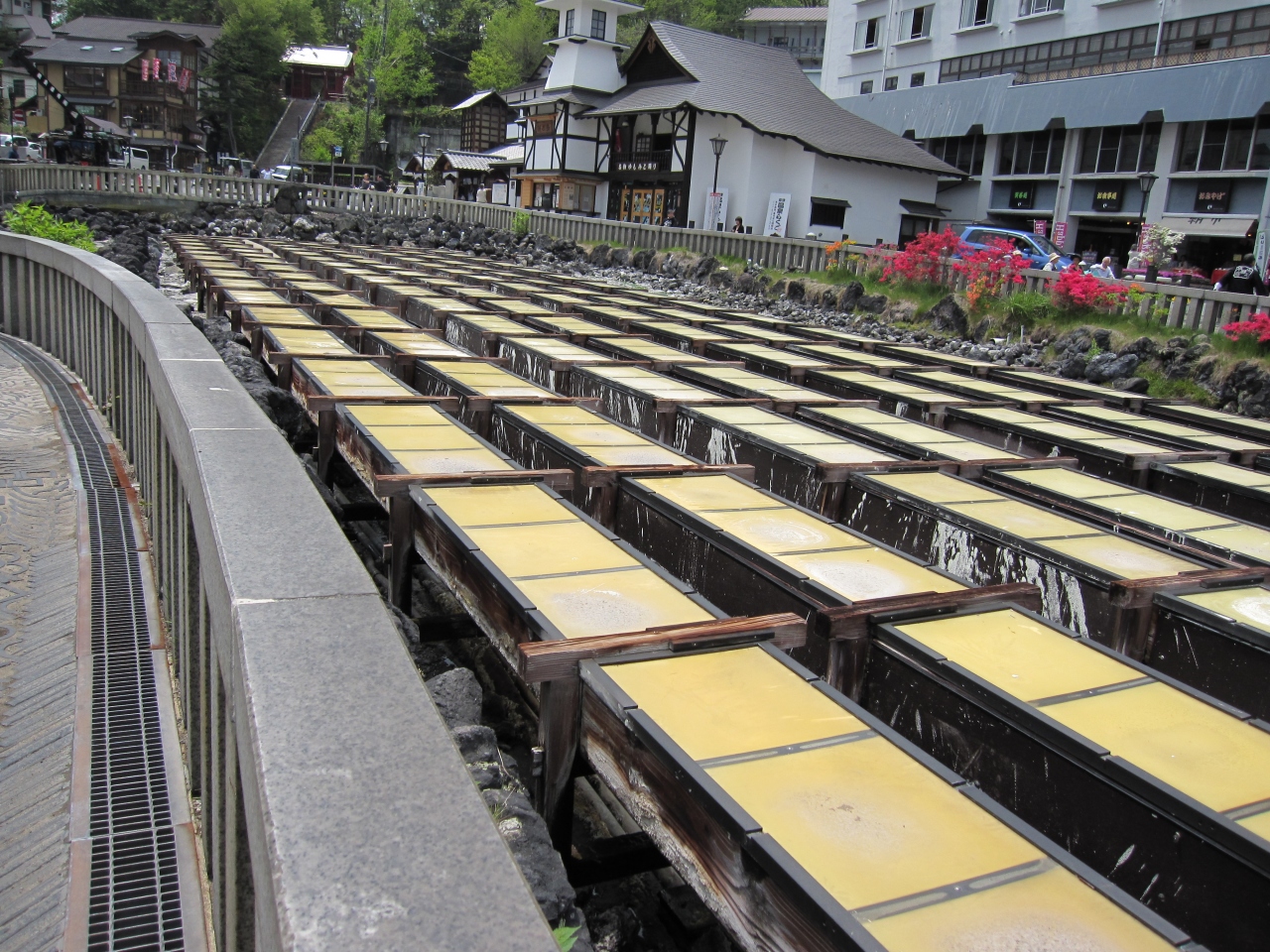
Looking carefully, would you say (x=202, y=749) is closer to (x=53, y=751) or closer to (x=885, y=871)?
(x=53, y=751)

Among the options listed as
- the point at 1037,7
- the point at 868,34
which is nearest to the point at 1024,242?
the point at 1037,7

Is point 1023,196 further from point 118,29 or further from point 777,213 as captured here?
point 118,29

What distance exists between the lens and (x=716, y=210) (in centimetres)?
3584

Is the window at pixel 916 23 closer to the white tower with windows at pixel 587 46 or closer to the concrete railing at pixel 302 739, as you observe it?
the white tower with windows at pixel 587 46

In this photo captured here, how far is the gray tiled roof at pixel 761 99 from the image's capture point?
3584 centimetres

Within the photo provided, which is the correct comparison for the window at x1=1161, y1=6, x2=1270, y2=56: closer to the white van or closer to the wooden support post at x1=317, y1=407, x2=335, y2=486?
the wooden support post at x1=317, y1=407, x2=335, y2=486

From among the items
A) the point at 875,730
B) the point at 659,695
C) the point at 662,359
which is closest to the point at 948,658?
the point at 875,730

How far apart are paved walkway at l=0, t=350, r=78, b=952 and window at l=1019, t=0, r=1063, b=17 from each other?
4476 cm

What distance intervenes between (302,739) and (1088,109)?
4285 cm

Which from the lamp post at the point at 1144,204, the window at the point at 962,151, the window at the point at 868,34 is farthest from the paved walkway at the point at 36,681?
the window at the point at 868,34

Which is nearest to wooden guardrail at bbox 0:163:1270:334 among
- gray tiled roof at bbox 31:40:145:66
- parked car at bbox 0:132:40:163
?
parked car at bbox 0:132:40:163

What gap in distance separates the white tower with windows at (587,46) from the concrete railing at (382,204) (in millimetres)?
7988

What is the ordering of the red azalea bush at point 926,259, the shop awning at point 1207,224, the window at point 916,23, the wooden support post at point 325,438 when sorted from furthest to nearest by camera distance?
the window at point 916,23 < the shop awning at point 1207,224 < the red azalea bush at point 926,259 < the wooden support post at point 325,438

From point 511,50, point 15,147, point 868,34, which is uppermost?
point 511,50
